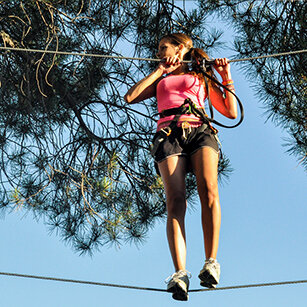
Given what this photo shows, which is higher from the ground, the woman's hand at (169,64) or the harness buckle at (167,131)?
the woman's hand at (169,64)

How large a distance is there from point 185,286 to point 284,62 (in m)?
2.48

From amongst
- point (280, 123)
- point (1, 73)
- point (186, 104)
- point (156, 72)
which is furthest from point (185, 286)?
point (1, 73)

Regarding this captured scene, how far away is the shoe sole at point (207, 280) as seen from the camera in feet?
7.59

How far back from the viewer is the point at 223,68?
2641 mm

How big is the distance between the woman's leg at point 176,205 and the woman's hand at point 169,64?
0.41 m

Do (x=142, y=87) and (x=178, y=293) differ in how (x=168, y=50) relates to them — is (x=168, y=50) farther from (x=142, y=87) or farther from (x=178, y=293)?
(x=178, y=293)

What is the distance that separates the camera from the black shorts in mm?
2475

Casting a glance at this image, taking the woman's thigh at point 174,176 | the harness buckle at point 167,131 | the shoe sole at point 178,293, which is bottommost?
the shoe sole at point 178,293

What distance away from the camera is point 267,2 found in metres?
4.37

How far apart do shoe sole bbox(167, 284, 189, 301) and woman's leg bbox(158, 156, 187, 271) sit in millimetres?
84

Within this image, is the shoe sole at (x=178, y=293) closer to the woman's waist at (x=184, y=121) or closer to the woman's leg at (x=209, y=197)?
the woman's leg at (x=209, y=197)

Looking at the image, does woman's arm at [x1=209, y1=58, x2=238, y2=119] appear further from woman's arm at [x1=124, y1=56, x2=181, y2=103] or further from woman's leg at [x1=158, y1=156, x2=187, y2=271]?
woman's leg at [x1=158, y1=156, x2=187, y2=271]

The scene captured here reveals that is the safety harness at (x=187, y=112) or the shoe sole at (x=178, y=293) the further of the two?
the safety harness at (x=187, y=112)

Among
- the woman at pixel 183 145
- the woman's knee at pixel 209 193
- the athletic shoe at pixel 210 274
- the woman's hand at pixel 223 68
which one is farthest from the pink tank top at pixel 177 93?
the athletic shoe at pixel 210 274
